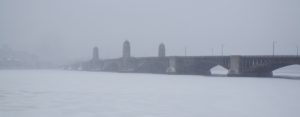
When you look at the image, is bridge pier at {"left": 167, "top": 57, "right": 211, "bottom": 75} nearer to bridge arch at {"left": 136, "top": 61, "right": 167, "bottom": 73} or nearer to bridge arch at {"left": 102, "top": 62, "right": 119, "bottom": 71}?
bridge arch at {"left": 136, "top": 61, "right": 167, "bottom": 73}

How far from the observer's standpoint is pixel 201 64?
238ft

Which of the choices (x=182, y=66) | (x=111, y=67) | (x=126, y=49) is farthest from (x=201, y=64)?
(x=111, y=67)

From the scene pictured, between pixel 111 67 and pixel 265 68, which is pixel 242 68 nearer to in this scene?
pixel 265 68

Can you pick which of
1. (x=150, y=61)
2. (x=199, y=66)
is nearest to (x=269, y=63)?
(x=199, y=66)

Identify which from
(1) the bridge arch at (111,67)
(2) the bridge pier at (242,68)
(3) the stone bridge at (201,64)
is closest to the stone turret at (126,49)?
(3) the stone bridge at (201,64)

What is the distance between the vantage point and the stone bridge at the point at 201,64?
55531mm

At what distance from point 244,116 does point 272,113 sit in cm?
171

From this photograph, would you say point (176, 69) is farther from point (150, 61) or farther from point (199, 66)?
point (150, 61)

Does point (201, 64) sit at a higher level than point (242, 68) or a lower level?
higher

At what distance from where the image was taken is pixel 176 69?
73.9 metres

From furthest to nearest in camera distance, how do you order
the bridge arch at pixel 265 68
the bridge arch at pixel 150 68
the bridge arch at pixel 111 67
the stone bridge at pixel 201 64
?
the bridge arch at pixel 111 67 < the bridge arch at pixel 150 68 < the stone bridge at pixel 201 64 < the bridge arch at pixel 265 68

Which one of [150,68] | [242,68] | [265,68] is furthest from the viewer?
[150,68]

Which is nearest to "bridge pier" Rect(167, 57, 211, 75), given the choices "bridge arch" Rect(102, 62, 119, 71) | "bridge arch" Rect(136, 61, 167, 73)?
"bridge arch" Rect(136, 61, 167, 73)

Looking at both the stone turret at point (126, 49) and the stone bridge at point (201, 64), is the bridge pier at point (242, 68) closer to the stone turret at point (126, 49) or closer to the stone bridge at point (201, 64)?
the stone bridge at point (201, 64)
